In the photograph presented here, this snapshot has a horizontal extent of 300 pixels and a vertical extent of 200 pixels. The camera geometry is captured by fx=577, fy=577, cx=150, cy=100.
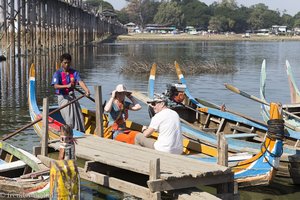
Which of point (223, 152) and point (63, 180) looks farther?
point (223, 152)

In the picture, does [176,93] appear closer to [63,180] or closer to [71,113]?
[71,113]

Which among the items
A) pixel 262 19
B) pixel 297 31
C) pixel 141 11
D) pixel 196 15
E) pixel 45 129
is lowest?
pixel 45 129

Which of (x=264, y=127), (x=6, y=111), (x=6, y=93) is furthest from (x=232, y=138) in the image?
(x=6, y=93)

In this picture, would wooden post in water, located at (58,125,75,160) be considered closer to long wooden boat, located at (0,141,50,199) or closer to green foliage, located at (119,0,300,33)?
long wooden boat, located at (0,141,50,199)

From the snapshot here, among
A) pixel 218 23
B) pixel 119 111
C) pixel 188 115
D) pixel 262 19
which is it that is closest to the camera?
pixel 119 111

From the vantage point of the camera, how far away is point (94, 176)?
8.45 metres

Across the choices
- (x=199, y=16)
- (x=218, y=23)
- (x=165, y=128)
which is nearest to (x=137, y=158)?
(x=165, y=128)

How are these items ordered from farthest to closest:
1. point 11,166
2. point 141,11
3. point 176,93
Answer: point 141,11 < point 176,93 < point 11,166

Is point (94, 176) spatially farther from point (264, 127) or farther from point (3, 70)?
point (3, 70)

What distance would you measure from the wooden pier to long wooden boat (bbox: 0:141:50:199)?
9.5 inches

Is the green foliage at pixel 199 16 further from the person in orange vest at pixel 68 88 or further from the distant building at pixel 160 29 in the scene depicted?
the person in orange vest at pixel 68 88

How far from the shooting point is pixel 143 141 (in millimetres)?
9617

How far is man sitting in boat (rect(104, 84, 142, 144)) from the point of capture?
10.6 m

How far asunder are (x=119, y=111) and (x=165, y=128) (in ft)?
7.95
